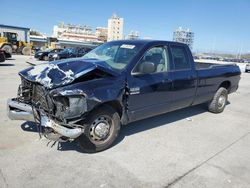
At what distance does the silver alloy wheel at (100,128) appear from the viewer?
3736 mm

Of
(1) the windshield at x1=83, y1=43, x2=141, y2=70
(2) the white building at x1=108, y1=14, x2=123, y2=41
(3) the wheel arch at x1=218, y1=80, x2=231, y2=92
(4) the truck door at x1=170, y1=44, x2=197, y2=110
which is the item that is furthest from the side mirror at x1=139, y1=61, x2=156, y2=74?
(2) the white building at x1=108, y1=14, x2=123, y2=41

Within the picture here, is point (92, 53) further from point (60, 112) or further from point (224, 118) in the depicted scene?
point (224, 118)

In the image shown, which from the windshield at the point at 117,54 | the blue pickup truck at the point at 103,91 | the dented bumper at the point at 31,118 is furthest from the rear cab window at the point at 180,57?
the dented bumper at the point at 31,118

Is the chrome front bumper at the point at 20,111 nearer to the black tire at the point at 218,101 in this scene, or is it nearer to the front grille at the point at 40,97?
the front grille at the point at 40,97

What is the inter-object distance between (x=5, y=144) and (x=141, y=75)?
262cm

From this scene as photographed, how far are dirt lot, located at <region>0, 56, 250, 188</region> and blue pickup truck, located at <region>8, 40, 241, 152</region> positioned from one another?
0.34 m

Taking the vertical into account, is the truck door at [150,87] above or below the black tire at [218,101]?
above

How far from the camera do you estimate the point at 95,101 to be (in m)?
3.45

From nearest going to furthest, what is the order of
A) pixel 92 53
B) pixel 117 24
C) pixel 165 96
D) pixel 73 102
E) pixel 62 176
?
1. pixel 62 176
2. pixel 73 102
3. pixel 165 96
4. pixel 92 53
5. pixel 117 24

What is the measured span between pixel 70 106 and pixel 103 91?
55cm

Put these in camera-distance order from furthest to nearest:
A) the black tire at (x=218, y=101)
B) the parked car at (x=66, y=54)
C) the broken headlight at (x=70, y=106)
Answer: the parked car at (x=66, y=54) < the black tire at (x=218, y=101) < the broken headlight at (x=70, y=106)

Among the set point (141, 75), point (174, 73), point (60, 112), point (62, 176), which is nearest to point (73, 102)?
point (60, 112)

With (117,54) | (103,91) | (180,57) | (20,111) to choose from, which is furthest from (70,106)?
(180,57)

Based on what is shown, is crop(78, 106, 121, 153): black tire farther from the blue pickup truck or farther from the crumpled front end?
the crumpled front end
